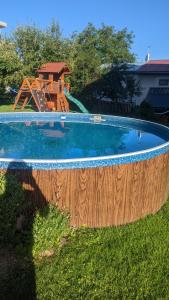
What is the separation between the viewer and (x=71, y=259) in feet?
17.3

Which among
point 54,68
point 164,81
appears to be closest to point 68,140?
point 54,68

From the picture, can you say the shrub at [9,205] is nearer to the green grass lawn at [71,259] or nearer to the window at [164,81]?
the green grass lawn at [71,259]

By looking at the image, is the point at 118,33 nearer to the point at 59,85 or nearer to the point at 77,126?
the point at 59,85

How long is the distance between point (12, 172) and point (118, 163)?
1.99 metres

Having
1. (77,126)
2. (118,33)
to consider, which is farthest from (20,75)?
(118,33)

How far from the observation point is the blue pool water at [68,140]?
10375 mm

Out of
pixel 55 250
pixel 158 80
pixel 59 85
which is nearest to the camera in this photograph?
pixel 55 250

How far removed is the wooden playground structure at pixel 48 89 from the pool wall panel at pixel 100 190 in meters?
14.2

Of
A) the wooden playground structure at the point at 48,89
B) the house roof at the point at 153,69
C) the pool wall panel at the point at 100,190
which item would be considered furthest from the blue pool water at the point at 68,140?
the house roof at the point at 153,69

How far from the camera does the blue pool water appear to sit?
34.0 ft

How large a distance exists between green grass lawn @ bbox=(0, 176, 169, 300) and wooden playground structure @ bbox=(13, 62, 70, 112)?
1523cm

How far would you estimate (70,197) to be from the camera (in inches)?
241

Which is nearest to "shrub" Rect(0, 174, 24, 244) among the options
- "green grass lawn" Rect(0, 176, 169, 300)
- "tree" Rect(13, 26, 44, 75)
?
"green grass lawn" Rect(0, 176, 169, 300)

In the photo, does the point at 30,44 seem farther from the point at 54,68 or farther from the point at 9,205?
the point at 9,205
